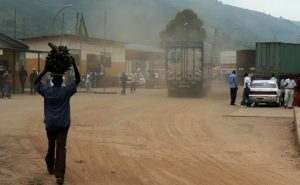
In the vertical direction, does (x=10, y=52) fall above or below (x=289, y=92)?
above

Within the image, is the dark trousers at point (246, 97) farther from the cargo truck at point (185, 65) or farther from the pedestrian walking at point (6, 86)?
the pedestrian walking at point (6, 86)

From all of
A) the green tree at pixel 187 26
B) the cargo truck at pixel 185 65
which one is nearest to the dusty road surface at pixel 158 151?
the cargo truck at pixel 185 65

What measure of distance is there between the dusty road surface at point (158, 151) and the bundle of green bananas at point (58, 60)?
170 cm

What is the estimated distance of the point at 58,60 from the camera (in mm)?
7949

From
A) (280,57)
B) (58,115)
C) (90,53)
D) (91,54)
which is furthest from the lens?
(91,54)

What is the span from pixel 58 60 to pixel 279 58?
23592 millimetres

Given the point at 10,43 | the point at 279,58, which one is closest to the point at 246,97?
the point at 279,58

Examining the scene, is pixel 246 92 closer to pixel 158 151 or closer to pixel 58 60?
pixel 158 151

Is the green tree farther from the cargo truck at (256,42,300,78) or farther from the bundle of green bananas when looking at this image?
the bundle of green bananas

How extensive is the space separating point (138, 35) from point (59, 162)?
4999 inches

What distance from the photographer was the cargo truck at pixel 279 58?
98.0 feet

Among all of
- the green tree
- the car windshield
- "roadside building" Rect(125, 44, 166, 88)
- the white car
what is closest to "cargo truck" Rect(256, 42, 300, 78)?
the car windshield

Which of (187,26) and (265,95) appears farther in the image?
(187,26)

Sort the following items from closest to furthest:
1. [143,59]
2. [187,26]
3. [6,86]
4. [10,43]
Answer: [6,86] < [10,43] < [143,59] < [187,26]
